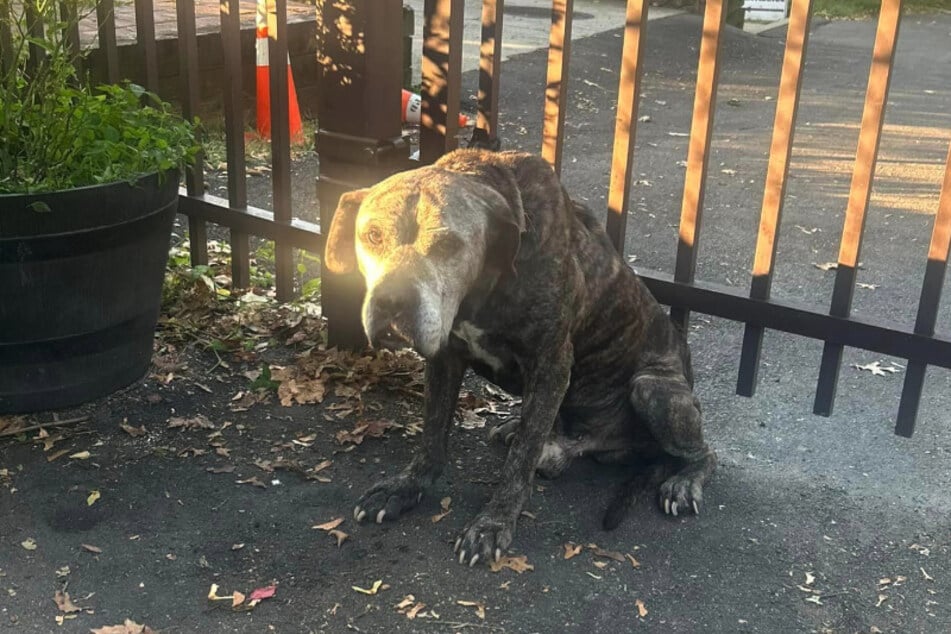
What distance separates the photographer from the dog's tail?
3.56m

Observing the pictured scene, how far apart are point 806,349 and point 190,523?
118 inches

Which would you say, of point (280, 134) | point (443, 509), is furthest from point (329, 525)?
point (280, 134)

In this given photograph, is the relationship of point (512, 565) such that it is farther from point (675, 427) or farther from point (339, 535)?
point (675, 427)

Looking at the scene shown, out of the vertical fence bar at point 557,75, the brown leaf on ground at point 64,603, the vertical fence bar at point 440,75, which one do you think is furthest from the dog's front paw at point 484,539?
the vertical fence bar at point 440,75

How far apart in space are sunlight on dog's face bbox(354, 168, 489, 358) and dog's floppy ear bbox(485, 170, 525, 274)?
0.05 m

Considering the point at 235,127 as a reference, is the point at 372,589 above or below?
below

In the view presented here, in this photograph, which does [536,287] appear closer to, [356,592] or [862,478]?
[356,592]

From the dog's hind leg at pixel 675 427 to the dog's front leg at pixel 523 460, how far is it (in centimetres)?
35

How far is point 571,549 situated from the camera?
3.43 m

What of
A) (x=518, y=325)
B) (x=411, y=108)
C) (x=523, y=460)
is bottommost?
(x=523, y=460)

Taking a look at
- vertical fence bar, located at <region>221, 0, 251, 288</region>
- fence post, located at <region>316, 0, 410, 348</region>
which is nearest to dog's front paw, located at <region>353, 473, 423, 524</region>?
fence post, located at <region>316, 0, 410, 348</region>

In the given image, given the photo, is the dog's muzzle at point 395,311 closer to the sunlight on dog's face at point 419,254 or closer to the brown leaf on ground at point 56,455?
the sunlight on dog's face at point 419,254

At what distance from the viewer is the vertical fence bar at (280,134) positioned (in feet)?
14.9

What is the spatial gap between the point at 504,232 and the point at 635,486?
3.65 feet
